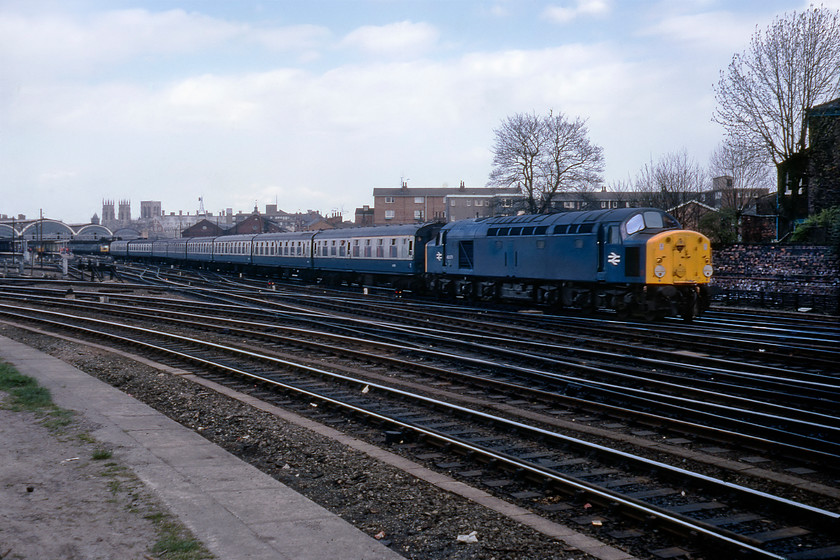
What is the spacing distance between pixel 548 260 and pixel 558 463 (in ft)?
54.1

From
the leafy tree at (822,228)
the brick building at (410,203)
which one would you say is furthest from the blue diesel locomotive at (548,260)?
the brick building at (410,203)

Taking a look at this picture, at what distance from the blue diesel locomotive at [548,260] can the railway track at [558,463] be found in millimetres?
11160

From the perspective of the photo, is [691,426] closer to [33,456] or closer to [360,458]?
[360,458]

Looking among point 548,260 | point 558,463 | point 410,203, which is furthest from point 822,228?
point 410,203

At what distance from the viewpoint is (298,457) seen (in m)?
8.52

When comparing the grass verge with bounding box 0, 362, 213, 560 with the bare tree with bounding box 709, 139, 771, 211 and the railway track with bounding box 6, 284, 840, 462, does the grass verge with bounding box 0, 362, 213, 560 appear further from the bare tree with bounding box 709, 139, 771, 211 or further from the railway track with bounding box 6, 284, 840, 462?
the bare tree with bounding box 709, 139, 771, 211

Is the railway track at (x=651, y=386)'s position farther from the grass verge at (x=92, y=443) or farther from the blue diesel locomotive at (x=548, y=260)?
the grass verge at (x=92, y=443)

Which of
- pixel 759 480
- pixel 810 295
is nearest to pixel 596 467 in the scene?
pixel 759 480

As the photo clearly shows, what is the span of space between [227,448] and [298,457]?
1102mm

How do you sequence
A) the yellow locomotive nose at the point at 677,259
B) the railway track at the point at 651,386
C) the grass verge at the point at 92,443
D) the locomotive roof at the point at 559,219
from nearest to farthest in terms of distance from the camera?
1. the grass verge at the point at 92,443
2. the railway track at the point at 651,386
3. the yellow locomotive nose at the point at 677,259
4. the locomotive roof at the point at 559,219

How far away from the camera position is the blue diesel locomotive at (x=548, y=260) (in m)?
20.7

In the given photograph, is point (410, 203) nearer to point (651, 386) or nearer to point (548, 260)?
point (548, 260)

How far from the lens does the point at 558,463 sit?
8.04 meters

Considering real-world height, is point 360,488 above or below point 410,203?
below
